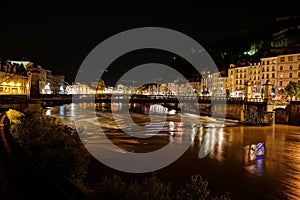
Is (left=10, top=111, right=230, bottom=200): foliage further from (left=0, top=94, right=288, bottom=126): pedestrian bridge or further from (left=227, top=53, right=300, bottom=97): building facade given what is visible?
(left=227, top=53, right=300, bottom=97): building facade

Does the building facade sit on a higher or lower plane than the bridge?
higher

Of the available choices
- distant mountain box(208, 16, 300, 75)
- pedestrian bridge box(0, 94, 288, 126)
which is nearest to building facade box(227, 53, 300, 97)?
distant mountain box(208, 16, 300, 75)

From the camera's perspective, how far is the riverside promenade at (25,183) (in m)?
6.92

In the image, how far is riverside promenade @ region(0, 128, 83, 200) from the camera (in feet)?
22.7

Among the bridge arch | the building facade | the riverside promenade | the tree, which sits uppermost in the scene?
the building facade

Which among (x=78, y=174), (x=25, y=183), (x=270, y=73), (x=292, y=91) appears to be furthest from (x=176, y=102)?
(x=25, y=183)

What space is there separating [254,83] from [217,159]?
243 feet

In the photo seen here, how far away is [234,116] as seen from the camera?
→ 227ft

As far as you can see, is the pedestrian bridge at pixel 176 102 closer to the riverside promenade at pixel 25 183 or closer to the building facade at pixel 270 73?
the building facade at pixel 270 73

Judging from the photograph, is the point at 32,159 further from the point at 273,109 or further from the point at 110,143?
the point at 273,109

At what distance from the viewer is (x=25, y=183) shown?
8.44 metres

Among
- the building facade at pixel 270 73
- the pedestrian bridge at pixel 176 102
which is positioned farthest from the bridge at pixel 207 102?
the building facade at pixel 270 73

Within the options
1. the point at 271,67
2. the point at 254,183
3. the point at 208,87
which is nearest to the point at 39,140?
the point at 254,183

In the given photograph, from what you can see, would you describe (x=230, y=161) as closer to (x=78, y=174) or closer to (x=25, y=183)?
(x=78, y=174)
